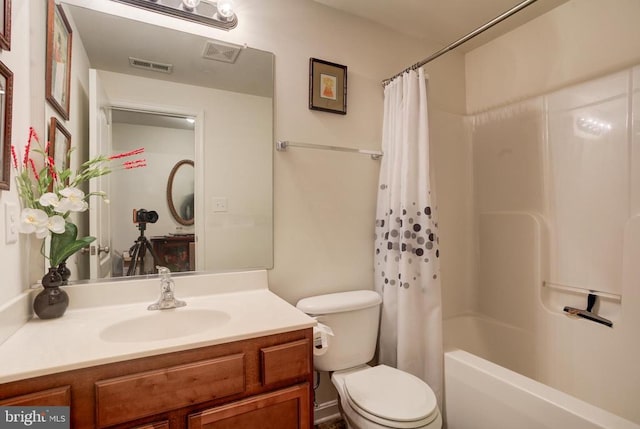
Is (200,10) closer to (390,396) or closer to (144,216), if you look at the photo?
(144,216)

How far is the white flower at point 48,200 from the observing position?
3.41ft

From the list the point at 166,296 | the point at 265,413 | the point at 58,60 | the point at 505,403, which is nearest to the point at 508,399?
the point at 505,403

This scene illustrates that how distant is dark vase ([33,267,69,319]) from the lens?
3.58ft

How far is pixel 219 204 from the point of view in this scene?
5.07 feet

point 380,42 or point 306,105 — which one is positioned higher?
point 380,42

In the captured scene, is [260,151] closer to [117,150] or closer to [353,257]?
[117,150]

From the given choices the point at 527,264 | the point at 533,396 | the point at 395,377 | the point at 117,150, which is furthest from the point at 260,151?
the point at 527,264

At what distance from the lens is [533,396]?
51.0 inches

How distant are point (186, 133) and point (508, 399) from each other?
1.83 meters

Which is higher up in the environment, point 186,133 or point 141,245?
Answer: point 186,133

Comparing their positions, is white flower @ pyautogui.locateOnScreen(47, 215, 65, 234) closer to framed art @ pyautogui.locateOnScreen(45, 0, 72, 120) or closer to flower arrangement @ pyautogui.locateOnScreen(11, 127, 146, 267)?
flower arrangement @ pyautogui.locateOnScreen(11, 127, 146, 267)

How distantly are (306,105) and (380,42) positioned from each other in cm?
69

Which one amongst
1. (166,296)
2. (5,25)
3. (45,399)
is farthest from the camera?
(166,296)

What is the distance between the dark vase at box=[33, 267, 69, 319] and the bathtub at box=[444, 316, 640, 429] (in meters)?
1.71
